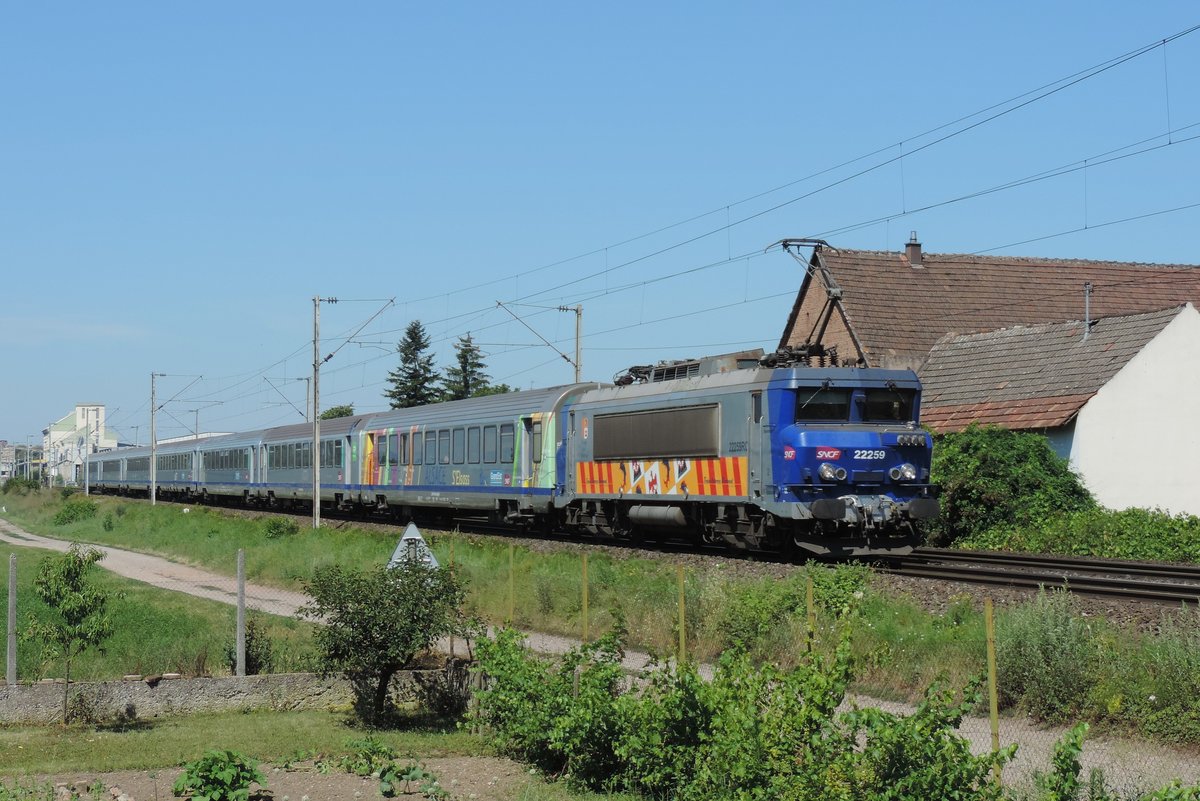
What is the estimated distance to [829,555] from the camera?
850 inches

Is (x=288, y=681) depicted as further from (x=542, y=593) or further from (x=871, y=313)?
(x=871, y=313)

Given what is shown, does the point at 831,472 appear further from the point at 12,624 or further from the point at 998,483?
the point at 12,624

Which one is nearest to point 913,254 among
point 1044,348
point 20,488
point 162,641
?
point 1044,348

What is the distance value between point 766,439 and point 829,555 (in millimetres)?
2169

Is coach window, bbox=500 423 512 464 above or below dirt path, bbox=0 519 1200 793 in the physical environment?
above

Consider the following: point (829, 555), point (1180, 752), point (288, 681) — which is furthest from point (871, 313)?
point (1180, 752)

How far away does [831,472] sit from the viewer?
→ 68.7 ft

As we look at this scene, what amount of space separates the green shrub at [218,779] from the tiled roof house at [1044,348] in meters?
22.4

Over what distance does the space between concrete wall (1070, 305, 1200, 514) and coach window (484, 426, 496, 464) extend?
13754 millimetres

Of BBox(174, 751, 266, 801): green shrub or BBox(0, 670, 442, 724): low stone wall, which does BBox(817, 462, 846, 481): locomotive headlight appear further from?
BBox(174, 751, 266, 801): green shrub

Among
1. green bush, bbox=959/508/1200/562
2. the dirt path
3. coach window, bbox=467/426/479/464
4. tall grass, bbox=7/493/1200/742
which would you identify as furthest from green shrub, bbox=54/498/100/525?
the dirt path

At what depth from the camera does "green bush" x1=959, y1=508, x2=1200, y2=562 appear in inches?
979

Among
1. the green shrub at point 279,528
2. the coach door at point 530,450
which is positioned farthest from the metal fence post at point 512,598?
the green shrub at point 279,528

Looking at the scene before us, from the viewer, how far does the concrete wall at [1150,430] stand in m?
30.5
